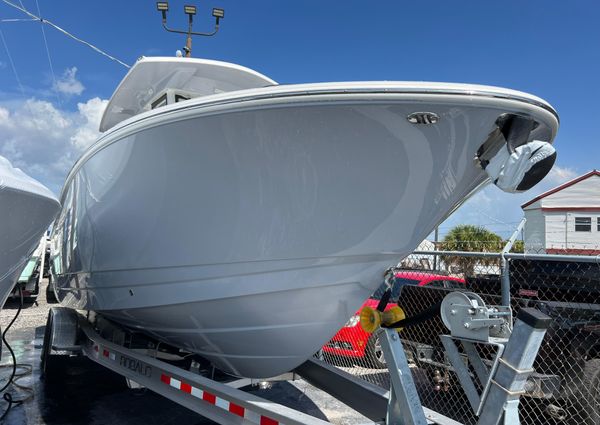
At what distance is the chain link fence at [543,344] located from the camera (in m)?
3.52

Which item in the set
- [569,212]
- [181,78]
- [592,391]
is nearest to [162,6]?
[181,78]

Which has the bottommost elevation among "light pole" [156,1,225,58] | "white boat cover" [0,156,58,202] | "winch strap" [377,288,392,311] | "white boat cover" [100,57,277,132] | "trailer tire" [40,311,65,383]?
"trailer tire" [40,311,65,383]

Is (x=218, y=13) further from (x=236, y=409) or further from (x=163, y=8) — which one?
(x=236, y=409)

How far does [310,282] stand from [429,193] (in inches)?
33.9

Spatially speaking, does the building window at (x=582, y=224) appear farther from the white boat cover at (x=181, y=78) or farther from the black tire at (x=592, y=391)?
the white boat cover at (x=181, y=78)

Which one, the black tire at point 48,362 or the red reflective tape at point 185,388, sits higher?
the red reflective tape at point 185,388

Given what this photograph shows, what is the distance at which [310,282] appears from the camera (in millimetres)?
2896

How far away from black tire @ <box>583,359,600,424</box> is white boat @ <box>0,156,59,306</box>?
153 inches

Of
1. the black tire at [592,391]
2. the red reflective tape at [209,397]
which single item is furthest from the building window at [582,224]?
the red reflective tape at [209,397]

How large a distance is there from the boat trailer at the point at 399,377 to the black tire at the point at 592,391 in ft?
2.16

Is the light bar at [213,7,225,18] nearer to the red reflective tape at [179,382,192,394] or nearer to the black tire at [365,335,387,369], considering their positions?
the black tire at [365,335,387,369]

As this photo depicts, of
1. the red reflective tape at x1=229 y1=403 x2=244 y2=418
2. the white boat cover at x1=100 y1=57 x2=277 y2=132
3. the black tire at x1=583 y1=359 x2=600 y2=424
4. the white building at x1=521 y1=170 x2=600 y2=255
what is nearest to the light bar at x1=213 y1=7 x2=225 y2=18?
the white boat cover at x1=100 y1=57 x2=277 y2=132

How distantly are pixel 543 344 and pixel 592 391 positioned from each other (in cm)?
42

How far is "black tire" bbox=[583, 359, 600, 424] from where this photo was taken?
343cm
